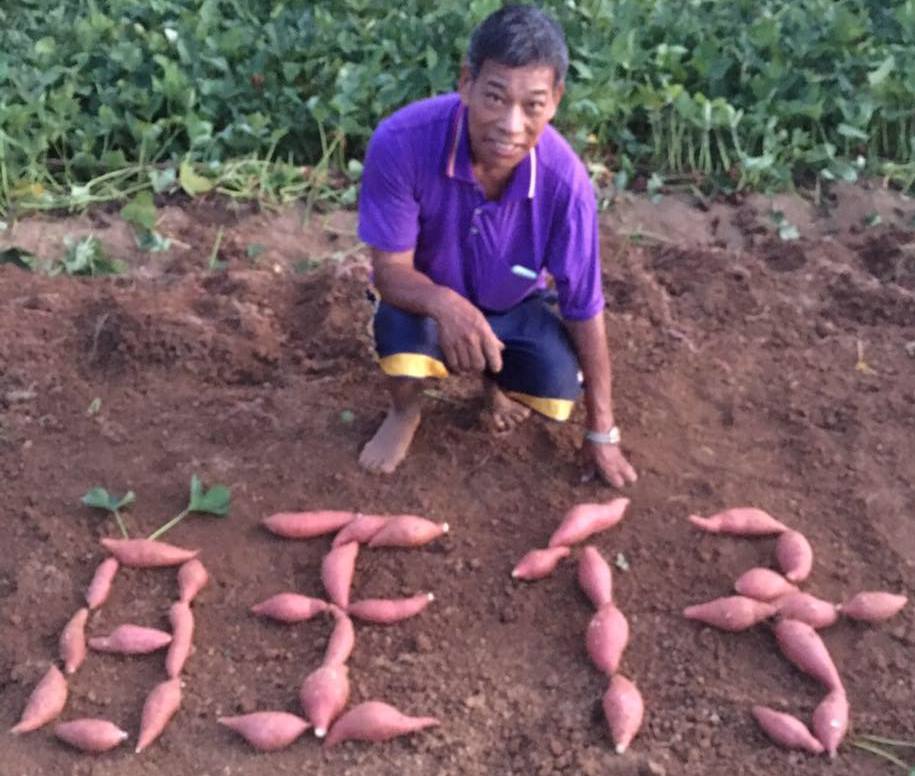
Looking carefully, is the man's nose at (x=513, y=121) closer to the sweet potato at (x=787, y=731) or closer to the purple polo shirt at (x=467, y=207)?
the purple polo shirt at (x=467, y=207)

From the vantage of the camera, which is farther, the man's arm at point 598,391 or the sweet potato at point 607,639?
the man's arm at point 598,391

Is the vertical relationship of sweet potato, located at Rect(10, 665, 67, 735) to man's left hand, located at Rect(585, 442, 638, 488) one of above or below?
below

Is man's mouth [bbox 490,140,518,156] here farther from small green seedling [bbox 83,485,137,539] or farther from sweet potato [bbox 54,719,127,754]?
sweet potato [bbox 54,719,127,754]

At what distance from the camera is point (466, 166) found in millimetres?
2621

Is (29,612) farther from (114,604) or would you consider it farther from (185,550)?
(185,550)

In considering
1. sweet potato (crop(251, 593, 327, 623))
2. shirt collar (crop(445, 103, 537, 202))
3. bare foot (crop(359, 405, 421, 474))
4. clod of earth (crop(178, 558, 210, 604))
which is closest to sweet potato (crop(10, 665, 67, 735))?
clod of earth (crop(178, 558, 210, 604))

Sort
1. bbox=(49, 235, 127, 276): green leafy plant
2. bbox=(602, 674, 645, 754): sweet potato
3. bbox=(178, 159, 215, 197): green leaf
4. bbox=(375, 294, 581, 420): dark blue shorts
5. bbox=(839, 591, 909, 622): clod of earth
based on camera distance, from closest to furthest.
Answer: bbox=(602, 674, 645, 754): sweet potato
bbox=(839, 591, 909, 622): clod of earth
bbox=(375, 294, 581, 420): dark blue shorts
bbox=(49, 235, 127, 276): green leafy plant
bbox=(178, 159, 215, 197): green leaf

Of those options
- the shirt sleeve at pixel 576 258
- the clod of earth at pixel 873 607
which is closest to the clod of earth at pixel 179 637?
the shirt sleeve at pixel 576 258

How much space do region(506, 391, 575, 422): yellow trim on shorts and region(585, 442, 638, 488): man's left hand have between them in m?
0.09

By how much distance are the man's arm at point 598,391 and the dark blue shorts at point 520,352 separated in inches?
2.2

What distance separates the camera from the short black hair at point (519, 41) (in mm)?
2381

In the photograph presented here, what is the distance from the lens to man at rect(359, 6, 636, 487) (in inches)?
96.3

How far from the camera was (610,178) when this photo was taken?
4.36 meters

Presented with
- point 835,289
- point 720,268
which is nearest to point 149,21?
point 720,268
